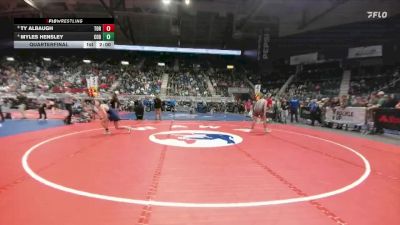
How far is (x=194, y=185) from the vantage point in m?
4.23

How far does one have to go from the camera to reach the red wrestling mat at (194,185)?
3111 millimetres

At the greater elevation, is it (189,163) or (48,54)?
(48,54)

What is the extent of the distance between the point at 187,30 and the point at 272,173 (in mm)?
23046

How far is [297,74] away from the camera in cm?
3141

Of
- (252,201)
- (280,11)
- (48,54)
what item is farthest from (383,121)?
(48,54)

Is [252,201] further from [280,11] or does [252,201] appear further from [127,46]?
[127,46]
